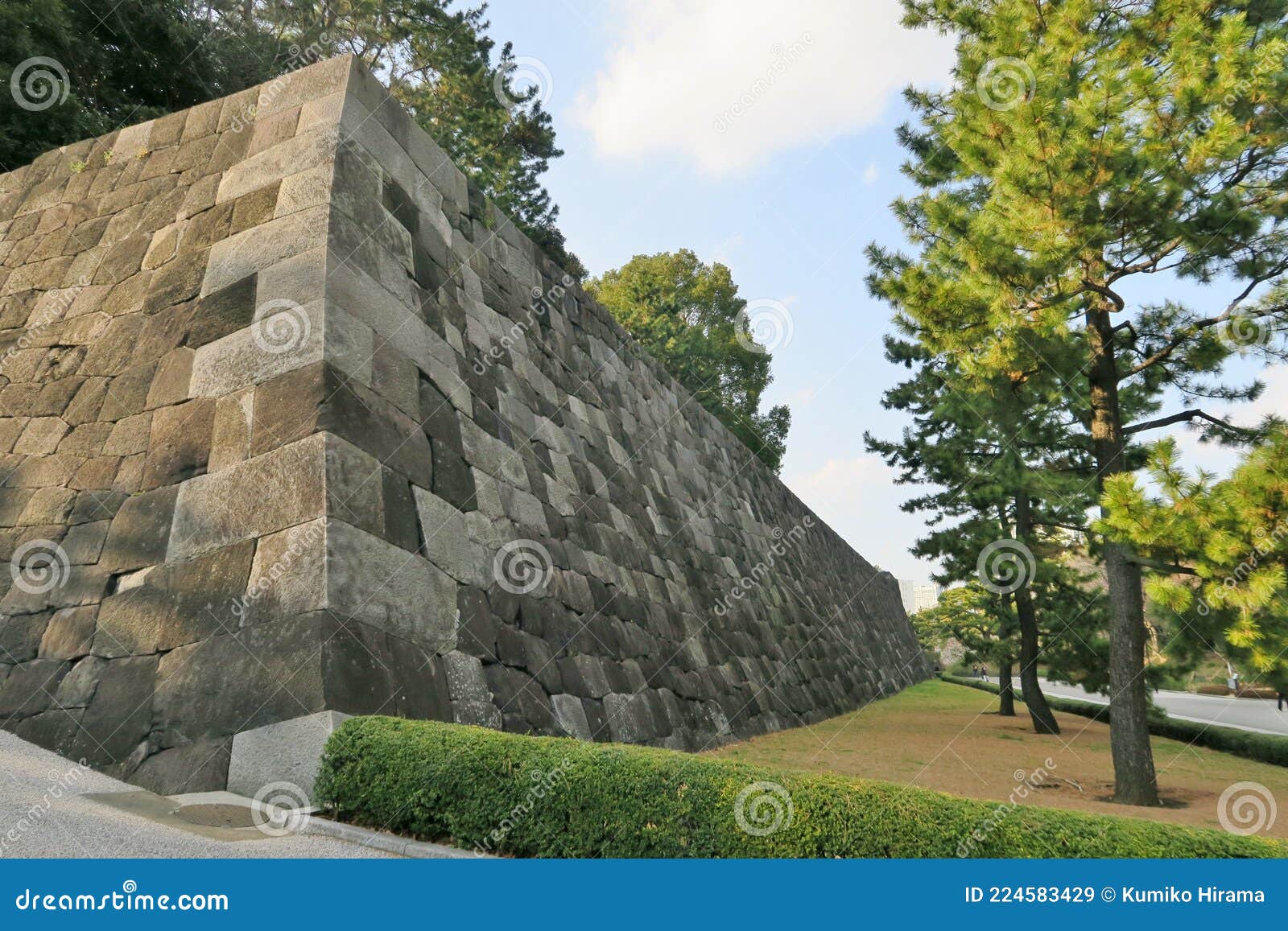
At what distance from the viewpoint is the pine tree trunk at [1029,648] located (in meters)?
13.2

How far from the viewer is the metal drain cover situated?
3.12 metres

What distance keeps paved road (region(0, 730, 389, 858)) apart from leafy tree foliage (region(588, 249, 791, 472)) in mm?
22204

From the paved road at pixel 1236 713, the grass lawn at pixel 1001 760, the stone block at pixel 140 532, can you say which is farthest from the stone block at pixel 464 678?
the paved road at pixel 1236 713

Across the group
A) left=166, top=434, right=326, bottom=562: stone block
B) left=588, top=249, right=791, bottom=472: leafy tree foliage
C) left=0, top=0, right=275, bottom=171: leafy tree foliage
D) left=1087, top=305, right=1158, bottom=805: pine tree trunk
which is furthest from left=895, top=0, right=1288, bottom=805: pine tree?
left=588, top=249, right=791, bottom=472: leafy tree foliage

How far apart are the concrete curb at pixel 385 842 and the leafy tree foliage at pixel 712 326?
22096 millimetres

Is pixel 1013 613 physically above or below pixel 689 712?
above

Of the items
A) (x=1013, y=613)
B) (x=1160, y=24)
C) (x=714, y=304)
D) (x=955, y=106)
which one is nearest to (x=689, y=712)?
(x=955, y=106)

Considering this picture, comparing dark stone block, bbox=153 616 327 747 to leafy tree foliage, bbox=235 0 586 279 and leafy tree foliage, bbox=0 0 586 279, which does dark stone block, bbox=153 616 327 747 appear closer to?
leafy tree foliage, bbox=0 0 586 279

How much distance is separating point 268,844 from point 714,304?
27288 mm

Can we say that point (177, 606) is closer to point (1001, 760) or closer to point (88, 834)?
point (88, 834)

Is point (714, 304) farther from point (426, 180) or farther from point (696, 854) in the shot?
point (696, 854)

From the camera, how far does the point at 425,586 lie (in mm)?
4500

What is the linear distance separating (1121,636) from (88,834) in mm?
7312

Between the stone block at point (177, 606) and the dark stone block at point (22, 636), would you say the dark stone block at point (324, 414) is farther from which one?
the dark stone block at point (22, 636)
